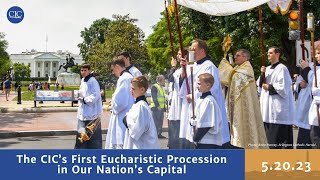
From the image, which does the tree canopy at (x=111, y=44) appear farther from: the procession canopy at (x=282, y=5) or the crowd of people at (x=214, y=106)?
the procession canopy at (x=282, y=5)

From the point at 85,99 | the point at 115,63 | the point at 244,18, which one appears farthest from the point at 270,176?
the point at 244,18

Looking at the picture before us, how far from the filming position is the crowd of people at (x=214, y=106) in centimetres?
642

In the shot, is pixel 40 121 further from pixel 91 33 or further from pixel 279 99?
pixel 279 99

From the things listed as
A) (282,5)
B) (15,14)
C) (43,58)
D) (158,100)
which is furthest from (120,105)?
(158,100)

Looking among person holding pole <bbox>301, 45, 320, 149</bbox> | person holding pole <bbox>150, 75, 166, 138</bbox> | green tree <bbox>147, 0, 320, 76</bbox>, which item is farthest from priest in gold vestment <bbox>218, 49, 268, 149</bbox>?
Answer: person holding pole <bbox>150, 75, 166, 138</bbox>

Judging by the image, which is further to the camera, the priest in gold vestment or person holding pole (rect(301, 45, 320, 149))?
the priest in gold vestment

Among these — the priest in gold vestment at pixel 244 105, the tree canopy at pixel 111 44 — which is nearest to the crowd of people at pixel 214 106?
the priest in gold vestment at pixel 244 105

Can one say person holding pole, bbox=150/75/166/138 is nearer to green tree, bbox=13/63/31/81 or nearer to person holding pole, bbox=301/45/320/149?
green tree, bbox=13/63/31/81

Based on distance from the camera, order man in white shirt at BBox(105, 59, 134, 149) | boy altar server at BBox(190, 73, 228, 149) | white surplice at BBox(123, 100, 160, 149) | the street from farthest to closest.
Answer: the street → man in white shirt at BBox(105, 59, 134, 149) → boy altar server at BBox(190, 73, 228, 149) → white surplice at BBox(123, 100, 160, 149)

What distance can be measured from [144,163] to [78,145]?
13.2ft

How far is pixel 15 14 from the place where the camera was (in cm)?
686

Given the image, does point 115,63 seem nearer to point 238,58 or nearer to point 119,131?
point 119,131

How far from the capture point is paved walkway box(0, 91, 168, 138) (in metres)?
14.3

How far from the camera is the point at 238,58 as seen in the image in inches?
336
